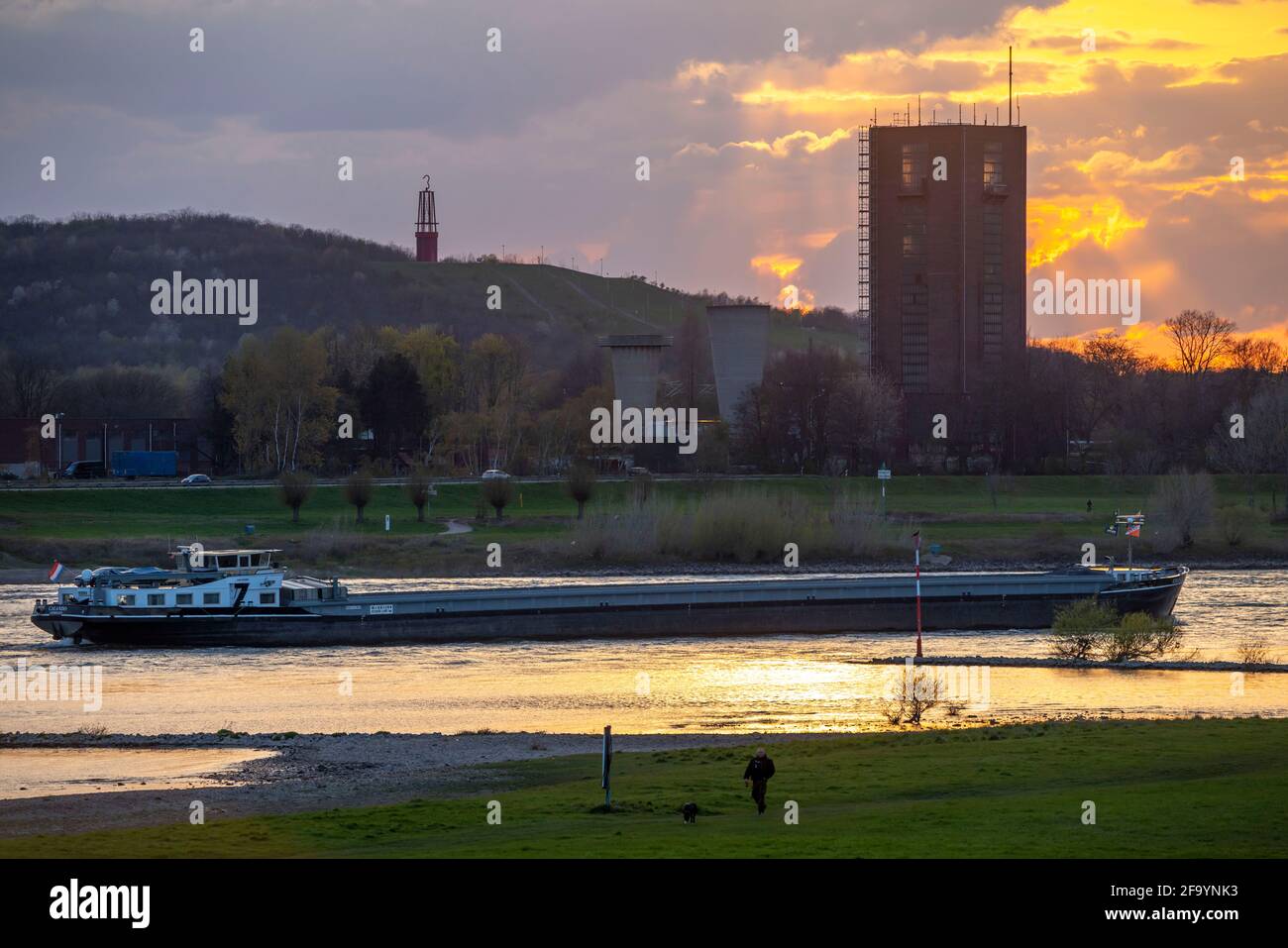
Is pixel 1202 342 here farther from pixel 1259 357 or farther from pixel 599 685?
pixel 599 685

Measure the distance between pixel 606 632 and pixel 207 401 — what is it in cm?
10627

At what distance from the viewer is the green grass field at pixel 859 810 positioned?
20.1 metres

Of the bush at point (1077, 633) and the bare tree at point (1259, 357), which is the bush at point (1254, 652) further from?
the bare tree at point (1259, 357)

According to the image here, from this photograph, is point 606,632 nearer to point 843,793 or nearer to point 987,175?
point 843,793

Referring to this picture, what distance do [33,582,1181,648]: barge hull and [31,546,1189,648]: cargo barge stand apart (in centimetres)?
5

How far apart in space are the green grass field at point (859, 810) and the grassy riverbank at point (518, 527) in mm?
53806

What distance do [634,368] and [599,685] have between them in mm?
109319

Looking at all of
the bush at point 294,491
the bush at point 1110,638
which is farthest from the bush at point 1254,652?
the bush at point 294,491

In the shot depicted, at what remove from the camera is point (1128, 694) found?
4238cm

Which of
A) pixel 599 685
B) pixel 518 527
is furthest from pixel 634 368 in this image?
pixel 599 685

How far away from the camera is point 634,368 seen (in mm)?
154125

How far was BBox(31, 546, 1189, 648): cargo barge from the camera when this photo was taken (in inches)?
2302
